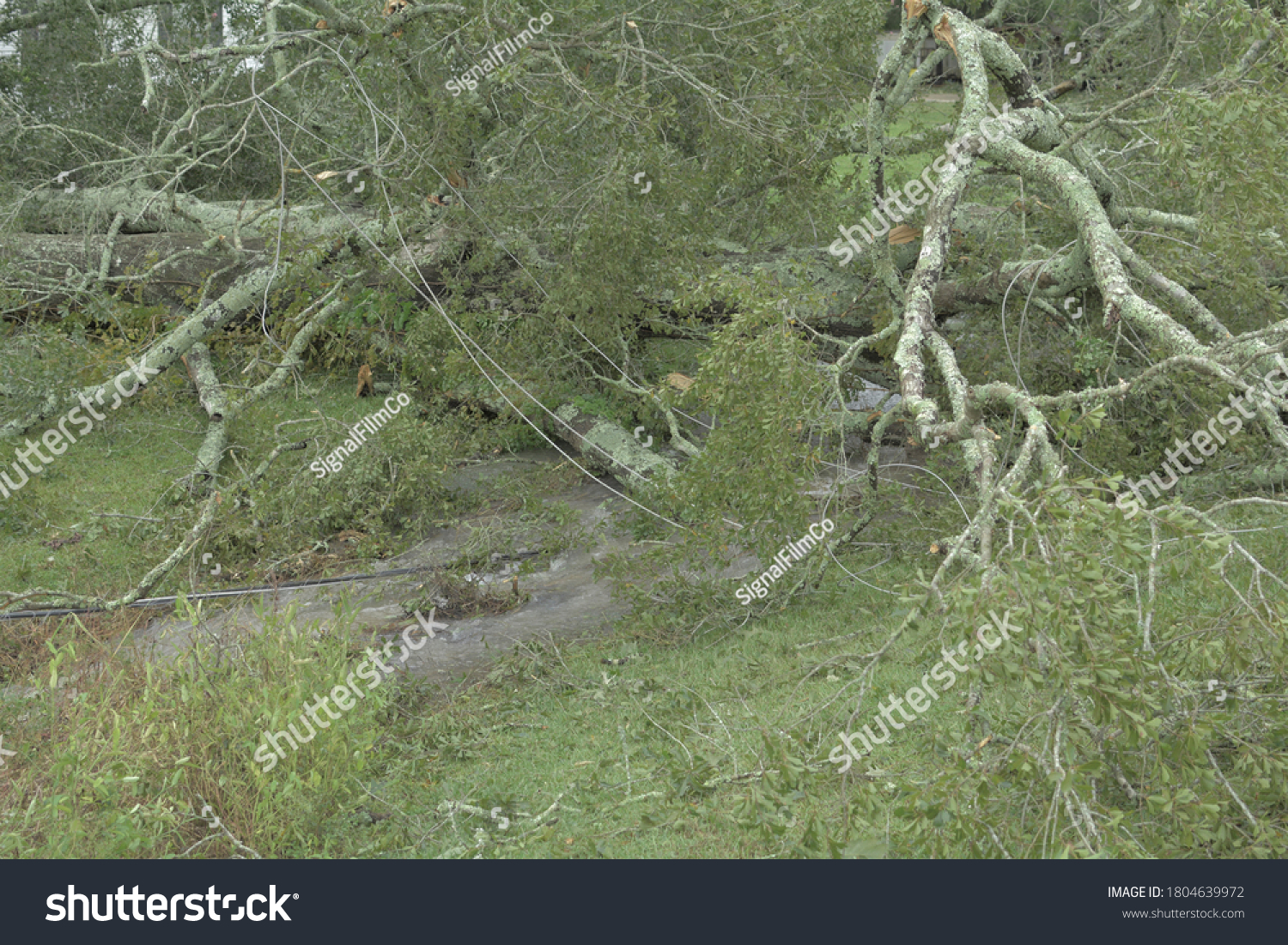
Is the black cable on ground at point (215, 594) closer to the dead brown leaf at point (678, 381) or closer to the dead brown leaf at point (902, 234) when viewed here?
the dead brown leaf at point (678, 381)

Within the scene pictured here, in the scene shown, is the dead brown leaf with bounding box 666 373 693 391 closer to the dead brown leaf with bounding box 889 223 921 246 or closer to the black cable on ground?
the dead brown leaf with bounding box 889 223 921 246

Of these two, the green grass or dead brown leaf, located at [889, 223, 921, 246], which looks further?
dead brown leaf, located at [889, 223, 921, 246]

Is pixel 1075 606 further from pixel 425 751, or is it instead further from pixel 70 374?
pixel 70 374

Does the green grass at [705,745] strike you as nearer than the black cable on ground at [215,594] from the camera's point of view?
Yes

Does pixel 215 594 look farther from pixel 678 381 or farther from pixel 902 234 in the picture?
pixel 902 234

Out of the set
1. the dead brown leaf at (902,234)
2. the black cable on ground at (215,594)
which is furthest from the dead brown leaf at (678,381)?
the black cable on ground at (215,594)

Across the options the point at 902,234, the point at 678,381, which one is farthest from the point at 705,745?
the point at 902,234

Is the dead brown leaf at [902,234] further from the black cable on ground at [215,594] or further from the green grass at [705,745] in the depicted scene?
the black cable on ground at [215,594]

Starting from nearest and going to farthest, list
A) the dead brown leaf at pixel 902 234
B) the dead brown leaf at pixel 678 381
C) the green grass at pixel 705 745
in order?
the green grass at pixel 705 745 → the dead brown leaf at pixel 678 381 → the dead brown leaf at pixel 902 234

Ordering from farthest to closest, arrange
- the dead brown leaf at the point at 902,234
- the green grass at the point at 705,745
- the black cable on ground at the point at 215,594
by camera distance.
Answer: the dead brown leaf at the point at 902,234
the black cable on ground at the point at 215,594
the green grass at the point at 705,745

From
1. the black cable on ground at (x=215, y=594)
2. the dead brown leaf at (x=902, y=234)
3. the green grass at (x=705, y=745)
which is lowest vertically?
the black cable on ground at (x=215, y=594)

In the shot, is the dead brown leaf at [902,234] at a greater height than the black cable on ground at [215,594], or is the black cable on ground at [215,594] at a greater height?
the dead brown leaf at [902,234]

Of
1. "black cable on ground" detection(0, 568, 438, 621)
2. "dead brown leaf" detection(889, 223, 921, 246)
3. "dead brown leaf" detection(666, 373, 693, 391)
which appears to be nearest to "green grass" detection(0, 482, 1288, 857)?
"black cable on ground" detection(0, 568, 438, 621)

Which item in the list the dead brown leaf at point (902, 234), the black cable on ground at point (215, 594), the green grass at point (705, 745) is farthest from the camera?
the dead brown leaf at point (902, 234)
